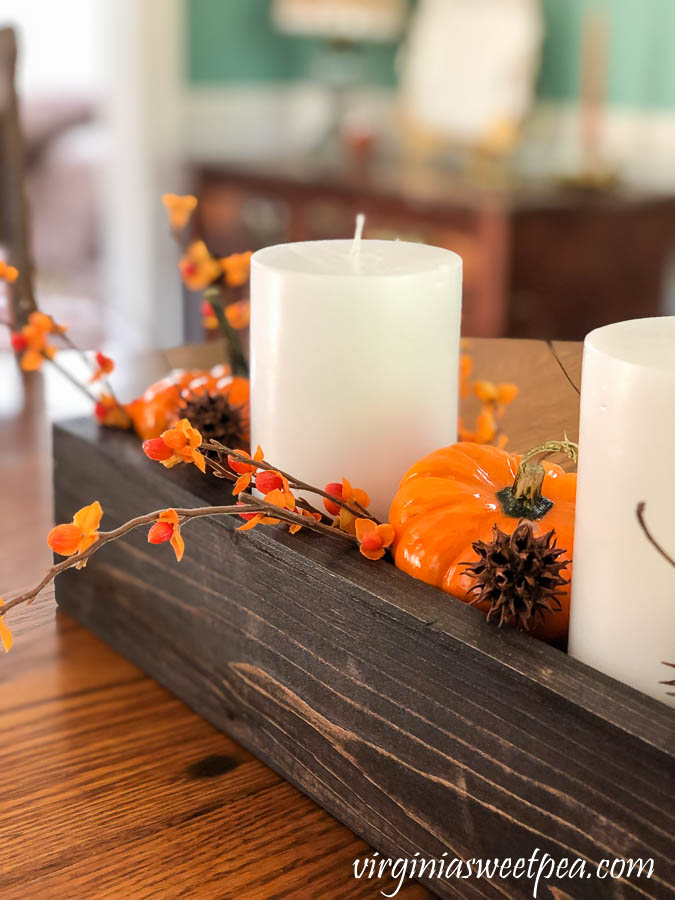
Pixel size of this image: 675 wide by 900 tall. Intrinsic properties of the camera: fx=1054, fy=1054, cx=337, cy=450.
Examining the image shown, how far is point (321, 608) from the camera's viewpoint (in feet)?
1.78

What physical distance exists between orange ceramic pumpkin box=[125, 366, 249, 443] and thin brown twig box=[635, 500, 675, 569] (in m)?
0.36

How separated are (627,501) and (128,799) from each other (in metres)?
0.31

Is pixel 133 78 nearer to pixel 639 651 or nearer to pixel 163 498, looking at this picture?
pixel 163 498

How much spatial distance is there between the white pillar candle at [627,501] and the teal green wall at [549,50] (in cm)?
318

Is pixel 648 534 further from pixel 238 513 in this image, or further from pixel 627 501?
pixel 238 513

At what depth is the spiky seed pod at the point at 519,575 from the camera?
1.55 ft

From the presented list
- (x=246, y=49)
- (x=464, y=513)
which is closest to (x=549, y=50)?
(x=246, y=49)

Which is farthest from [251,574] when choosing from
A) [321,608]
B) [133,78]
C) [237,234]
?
[133,78]

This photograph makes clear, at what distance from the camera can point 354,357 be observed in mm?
565

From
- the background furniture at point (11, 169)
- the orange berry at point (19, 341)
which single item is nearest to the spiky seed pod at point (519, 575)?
the orange berry at point (19, 341)

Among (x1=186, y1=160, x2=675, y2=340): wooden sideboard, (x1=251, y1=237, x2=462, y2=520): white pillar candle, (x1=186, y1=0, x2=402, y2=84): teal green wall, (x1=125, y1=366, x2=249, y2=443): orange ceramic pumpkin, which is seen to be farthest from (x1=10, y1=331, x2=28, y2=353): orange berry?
(x1=186, y1=0, x2=402, y2=84): teal green wall

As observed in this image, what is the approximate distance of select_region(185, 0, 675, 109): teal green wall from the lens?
10.8 feet

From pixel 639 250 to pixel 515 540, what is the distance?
2.95 m

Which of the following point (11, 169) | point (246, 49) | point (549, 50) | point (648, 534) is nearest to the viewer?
point (648, 534)
